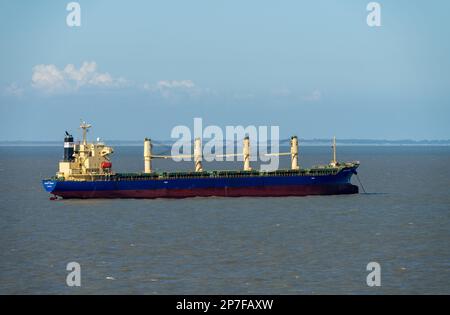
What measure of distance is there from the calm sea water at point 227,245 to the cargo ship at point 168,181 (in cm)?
167

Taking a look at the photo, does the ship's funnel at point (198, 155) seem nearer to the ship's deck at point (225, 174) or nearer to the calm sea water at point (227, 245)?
the ship's deck at point (225, 174)

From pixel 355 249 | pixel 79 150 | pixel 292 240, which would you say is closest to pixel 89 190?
pixel 79 150

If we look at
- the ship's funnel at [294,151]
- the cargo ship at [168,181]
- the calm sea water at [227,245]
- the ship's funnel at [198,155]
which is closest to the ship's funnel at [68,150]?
the cargo ship at [168,181]

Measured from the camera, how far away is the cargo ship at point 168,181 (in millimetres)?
96312

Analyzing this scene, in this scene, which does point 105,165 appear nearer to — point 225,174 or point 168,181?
point 168,181

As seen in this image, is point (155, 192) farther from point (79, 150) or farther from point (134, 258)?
point (134, 258)

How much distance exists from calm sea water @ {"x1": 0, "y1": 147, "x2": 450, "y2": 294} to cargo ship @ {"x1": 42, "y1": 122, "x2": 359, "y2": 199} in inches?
65.7

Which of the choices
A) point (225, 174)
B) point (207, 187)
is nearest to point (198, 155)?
point (225, 174)

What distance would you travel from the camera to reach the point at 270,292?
1820 inches

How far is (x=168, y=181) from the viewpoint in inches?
3868

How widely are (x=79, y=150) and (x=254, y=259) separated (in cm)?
4641

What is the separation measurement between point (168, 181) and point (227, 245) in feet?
120

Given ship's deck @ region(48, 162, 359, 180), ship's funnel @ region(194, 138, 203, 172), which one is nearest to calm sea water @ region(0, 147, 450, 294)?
ship's deck @ region(48, 162, 359, 180)

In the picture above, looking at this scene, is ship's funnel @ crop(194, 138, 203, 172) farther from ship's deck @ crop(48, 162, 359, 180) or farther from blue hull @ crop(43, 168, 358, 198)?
blue hull @ crop(43, 168, 358, 198)
